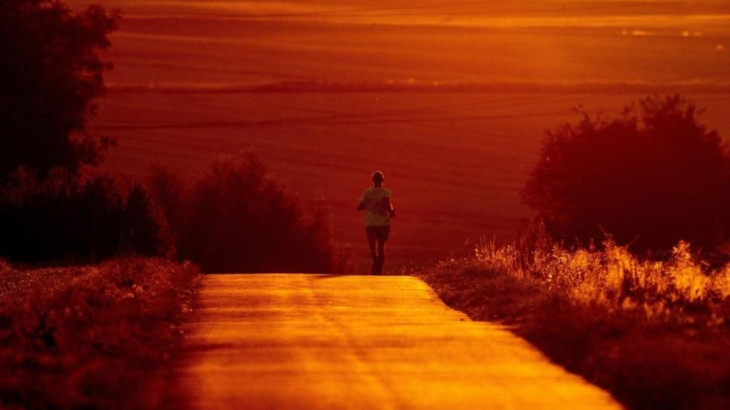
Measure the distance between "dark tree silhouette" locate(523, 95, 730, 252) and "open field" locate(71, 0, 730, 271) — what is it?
2.18 meters

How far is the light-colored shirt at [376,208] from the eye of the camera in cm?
2497

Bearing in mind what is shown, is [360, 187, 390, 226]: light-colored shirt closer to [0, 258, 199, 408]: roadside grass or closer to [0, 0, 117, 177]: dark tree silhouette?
[0, 258, 199, 408]: roadside grass

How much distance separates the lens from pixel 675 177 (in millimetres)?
57375

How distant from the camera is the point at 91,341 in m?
12.5

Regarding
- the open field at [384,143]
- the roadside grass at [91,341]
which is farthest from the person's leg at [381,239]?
the open field at [384,143]

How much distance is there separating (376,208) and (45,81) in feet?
74.4

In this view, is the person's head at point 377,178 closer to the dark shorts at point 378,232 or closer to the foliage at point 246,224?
the dark shorts at point 378,232

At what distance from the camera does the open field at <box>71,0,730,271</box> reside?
206 feet

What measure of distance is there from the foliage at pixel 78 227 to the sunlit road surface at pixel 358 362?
11332 millimetres

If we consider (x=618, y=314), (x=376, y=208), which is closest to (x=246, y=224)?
(x=376, y=208)

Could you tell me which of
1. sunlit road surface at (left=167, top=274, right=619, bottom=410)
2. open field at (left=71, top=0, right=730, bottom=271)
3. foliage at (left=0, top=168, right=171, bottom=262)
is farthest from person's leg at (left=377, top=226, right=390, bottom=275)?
open field at (left=71, top=0, right=730, bottom=271)

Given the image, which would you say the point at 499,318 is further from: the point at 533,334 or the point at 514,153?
the point at 514,153

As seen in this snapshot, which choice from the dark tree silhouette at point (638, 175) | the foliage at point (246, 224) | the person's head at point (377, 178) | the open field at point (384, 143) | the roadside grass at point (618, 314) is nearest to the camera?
the roadside grass at point (618, 314)

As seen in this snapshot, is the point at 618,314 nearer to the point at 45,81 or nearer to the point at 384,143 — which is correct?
the point at 45,81
